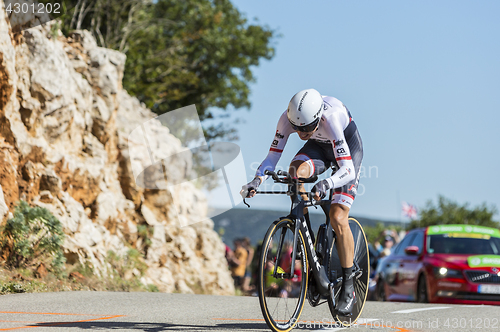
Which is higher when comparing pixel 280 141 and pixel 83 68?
pixel 83 68

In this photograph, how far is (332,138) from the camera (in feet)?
17.4

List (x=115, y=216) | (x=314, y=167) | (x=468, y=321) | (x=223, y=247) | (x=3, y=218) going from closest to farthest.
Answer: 1. (x=314, y=167)
2. (x=468, y=321)
3. (x=3, y=218)
4. (x=115, y=216)
5. (x=223, y=247)

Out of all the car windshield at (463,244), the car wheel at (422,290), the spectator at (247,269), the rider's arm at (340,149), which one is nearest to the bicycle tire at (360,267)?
the rider's arm at (340,149)

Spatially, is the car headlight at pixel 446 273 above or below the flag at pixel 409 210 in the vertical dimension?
above

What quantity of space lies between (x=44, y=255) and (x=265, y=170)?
5.31 metres

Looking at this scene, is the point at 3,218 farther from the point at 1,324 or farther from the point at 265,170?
the point at 265,170

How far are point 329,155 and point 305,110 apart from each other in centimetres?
83

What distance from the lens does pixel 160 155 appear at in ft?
48.6

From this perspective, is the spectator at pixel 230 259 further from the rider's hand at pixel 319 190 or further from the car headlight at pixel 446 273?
the rider's hand at pixel 319 190

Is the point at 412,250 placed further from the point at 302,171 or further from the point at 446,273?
the point at 302,171

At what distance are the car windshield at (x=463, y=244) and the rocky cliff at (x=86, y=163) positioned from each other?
5374 millimetres

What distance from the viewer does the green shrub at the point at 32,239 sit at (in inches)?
344

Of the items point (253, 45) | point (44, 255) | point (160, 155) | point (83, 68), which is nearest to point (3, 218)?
point (44, 255)

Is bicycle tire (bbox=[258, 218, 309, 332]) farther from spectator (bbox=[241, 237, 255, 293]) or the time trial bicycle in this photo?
spectator (bbox=[241, 237, 255, 293])
